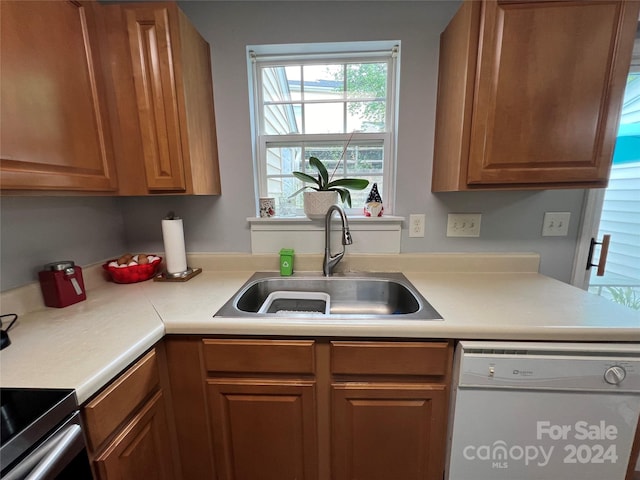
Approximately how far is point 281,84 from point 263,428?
5.49 feet

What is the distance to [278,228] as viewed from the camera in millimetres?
1456

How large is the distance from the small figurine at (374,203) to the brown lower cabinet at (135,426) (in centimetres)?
113

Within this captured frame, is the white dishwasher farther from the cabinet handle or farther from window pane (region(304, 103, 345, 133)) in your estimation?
window pane (region(304, 103, 345, 133))

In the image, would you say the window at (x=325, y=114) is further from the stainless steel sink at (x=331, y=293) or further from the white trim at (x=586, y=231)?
the white trim at (x=586, y=231)

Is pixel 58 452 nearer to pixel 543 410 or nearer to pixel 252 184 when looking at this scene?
pixel 252 184

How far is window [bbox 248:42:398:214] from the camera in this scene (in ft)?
4.62

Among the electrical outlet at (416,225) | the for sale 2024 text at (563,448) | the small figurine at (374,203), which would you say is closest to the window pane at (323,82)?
the small figurine at (374,203)

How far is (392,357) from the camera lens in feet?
2.92

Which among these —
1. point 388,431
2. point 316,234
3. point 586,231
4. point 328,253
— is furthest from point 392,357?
point 586,231

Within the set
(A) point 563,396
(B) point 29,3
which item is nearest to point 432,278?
(A) point 563,396

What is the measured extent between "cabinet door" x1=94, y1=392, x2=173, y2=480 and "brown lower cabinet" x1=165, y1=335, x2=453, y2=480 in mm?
69

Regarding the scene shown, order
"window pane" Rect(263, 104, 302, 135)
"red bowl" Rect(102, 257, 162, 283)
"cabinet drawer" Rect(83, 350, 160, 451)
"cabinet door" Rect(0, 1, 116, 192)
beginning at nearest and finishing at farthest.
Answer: "cabinet drawer" Rect(83, 350, 160, 451) < "cabinet door" Rect(0, 1, 116, 192) < "red bowl" Rect(102, 257, 162, 283) < "window pane" Rect(263, 104, 302, 135)

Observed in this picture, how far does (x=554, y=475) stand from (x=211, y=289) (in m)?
1.50

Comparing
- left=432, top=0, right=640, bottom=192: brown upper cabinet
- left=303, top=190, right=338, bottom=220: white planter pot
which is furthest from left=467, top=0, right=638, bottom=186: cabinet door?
left=303, top=190, right=338, bottom=220: white planter pot
